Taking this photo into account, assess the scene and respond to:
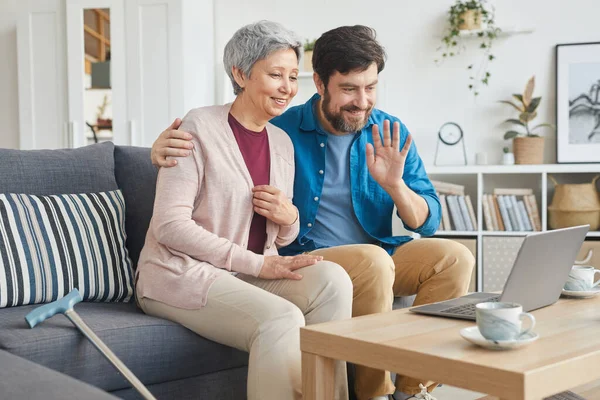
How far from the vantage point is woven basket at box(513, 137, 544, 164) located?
13.7 feet

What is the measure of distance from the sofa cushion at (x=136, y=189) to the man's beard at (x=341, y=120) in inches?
23.7

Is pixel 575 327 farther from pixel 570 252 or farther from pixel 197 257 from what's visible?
pixel 197 257

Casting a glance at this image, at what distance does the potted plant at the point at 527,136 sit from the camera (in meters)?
4.18

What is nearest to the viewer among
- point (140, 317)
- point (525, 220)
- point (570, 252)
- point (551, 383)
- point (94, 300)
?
point (551, 383)

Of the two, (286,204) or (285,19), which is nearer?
(286,204)

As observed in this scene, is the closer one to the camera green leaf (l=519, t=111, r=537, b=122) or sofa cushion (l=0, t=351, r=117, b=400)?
sofa cushion (l=0, t=351, r=117, b=400)

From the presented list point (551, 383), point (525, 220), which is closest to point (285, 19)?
point (525, 220)

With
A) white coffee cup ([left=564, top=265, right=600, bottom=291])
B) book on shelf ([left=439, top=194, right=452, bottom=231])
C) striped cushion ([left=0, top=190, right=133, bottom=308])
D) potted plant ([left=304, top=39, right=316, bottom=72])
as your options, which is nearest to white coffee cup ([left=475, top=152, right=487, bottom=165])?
book on shelf ([left=439, top=194, right=452, bottom=231])

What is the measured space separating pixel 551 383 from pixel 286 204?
0.95 m

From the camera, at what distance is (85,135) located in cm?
458

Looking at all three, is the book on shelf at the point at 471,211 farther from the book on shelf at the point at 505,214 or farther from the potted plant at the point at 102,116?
the potted plant at the point at 102,116

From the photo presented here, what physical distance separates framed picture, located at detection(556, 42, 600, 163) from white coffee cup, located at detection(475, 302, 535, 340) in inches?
125

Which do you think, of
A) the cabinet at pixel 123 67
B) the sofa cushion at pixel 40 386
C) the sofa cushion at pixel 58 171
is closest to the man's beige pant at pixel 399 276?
the sofa cushion at pixel 58 171

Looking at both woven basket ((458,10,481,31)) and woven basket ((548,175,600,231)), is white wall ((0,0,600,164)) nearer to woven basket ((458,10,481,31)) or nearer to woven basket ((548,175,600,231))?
woven basket ((458,10,481,31))
